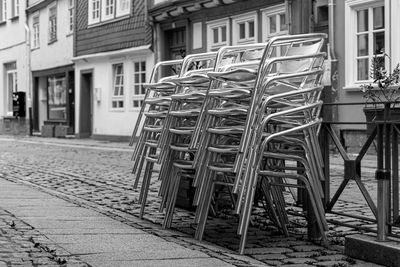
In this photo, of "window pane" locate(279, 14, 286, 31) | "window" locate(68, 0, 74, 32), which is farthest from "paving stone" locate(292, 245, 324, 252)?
"window" locate(68, 0, 74, 32)

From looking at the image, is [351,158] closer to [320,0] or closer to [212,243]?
[212,243]

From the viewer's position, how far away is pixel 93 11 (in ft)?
94.2

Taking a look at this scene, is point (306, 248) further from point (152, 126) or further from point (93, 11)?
point (93, 11)

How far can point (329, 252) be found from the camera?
561 centimetres

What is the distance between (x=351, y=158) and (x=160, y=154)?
5.73 feet

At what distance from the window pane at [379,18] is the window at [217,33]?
6.00 m

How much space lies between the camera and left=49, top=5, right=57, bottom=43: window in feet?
105

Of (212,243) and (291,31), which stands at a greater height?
(291,31)

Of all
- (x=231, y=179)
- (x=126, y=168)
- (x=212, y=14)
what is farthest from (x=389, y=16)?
(x=231, y=179)

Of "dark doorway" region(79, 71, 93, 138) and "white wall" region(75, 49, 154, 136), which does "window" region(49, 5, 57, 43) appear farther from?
"dark doorway" region(79, 71, 93, 138)

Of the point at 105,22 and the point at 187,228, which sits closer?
the point at 187,228

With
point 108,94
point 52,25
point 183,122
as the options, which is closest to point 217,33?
point 108,94

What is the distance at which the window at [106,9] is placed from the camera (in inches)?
1032

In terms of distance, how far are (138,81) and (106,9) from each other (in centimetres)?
404
